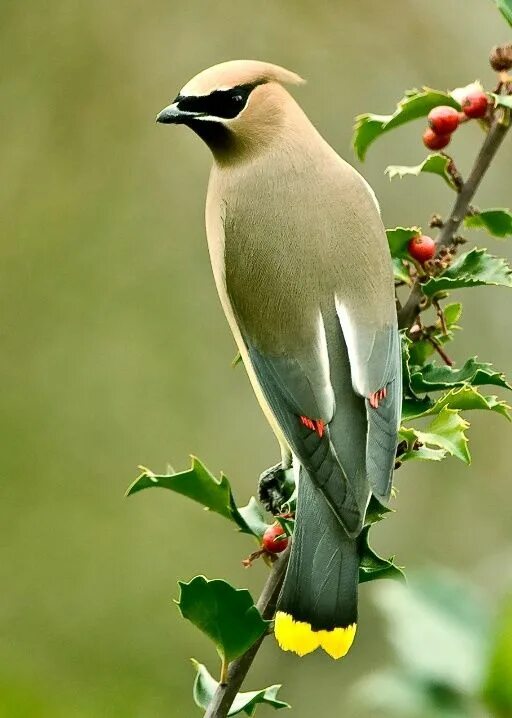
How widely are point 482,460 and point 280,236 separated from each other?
10.9 ft

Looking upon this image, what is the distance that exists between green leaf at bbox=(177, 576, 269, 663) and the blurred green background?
3.82 metres

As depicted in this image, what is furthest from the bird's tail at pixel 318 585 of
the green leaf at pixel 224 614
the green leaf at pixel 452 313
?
the green leaf at pixel 452 313

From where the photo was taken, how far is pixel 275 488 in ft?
8.66

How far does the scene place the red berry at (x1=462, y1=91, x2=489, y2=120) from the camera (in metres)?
2.30

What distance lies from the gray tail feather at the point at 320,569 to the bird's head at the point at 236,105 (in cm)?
96

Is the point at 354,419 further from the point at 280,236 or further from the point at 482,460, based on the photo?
the point at 482,460

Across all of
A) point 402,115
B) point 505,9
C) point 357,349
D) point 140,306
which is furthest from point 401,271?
point 140,306

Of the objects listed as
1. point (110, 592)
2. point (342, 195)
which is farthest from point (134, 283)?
point (342, 195)

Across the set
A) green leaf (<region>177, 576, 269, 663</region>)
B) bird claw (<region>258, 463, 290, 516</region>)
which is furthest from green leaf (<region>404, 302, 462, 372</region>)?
green leaf (<region>177, 576, 269, 663</region>)

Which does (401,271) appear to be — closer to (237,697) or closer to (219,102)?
(219,102)

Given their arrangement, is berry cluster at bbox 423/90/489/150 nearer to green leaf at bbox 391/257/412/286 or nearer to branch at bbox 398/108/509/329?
branch at bbox 398/108/509/329

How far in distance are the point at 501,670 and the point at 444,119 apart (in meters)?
1.16

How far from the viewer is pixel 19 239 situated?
621 cm

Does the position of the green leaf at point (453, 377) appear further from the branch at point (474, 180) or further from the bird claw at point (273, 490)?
→ the bird claw at point (273, 490)
